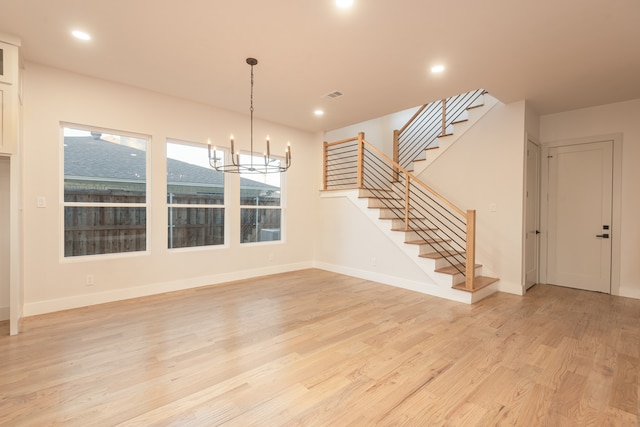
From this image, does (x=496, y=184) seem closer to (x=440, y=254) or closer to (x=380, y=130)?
(x=440, y=254)

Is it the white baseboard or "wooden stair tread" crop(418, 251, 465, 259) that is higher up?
"wooden stair tread" crop(418, 251, 465, 259)

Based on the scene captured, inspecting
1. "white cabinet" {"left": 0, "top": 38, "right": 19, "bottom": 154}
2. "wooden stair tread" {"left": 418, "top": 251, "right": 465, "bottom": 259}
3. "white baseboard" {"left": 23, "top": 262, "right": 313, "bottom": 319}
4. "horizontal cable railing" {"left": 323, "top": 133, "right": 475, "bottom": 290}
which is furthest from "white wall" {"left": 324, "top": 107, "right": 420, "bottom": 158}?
"white cabinet" {"left": 0, "top": 38, "right": 19, "bottom": 154}

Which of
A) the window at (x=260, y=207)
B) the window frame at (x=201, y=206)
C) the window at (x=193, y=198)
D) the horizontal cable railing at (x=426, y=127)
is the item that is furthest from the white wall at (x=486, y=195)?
the window at (x=193, y=198)

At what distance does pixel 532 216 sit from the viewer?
16.1ft

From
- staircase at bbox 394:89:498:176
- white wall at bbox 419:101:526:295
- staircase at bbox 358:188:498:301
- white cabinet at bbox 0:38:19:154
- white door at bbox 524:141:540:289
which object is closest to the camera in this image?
white cabinet at bbox 0:38:19:154

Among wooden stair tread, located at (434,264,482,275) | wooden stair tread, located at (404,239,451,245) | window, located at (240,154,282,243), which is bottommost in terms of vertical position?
wooden stair tread, located at (434,264,482,275)

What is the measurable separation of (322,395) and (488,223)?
13.0 ft

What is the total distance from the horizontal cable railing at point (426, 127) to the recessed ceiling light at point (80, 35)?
4985mm

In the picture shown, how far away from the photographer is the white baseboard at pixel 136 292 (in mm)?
3539

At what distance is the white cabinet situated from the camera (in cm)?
283

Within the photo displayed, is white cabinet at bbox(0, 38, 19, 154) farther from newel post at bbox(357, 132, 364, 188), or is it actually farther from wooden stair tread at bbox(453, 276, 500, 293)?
wooden stair tread at bbox(453, 276, 500, 293)

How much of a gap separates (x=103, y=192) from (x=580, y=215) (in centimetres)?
695

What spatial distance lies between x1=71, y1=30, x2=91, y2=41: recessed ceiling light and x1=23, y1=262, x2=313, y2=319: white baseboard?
289cm

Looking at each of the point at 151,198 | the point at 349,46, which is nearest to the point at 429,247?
the point at 349,46
